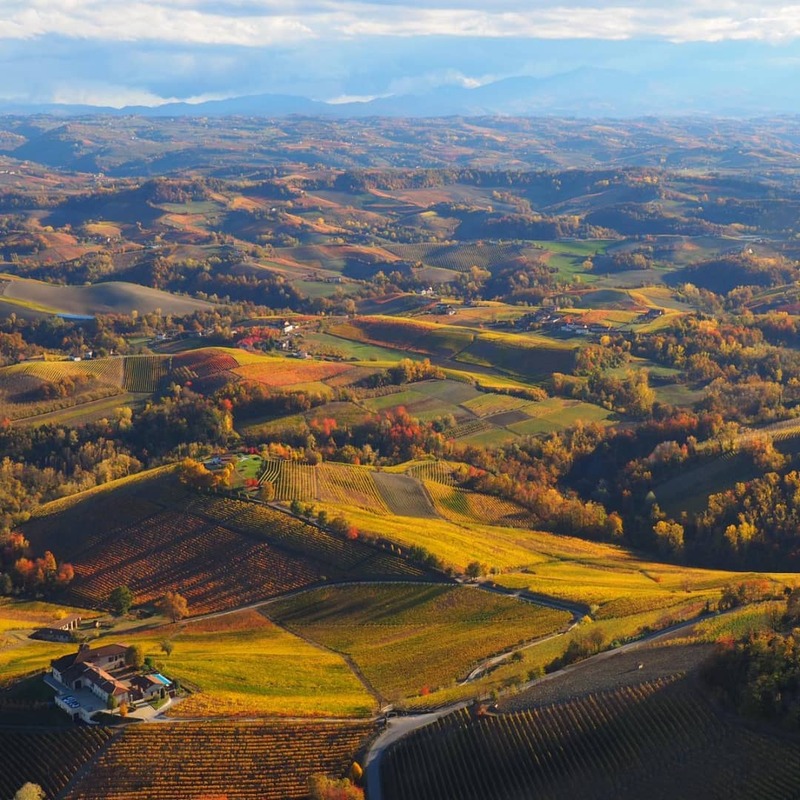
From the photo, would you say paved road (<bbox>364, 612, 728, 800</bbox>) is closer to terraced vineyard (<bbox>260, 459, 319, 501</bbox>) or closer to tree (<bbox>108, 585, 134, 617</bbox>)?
tree (<bbox>108, 585, 134, 617</bbox>)

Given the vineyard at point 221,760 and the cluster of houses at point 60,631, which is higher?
the vineyard at point 221,760

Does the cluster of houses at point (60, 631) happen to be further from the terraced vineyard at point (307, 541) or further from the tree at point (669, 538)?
the tree at point (669, 538)

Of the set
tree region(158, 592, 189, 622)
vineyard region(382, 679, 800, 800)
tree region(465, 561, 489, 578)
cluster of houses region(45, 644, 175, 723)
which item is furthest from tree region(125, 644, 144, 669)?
tree region(465, 561, 489, 578)

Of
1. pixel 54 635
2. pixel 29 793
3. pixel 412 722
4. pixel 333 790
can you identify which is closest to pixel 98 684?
pixel 29 793

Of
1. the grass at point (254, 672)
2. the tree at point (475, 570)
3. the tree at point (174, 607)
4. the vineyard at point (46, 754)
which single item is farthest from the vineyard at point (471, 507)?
the vineyard at point (46, 754)

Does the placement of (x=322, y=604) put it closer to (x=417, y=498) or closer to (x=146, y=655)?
(x=146, y=655)

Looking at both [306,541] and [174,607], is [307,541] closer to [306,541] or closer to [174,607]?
[306,541]

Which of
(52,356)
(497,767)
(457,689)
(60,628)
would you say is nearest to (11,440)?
(52,356)
